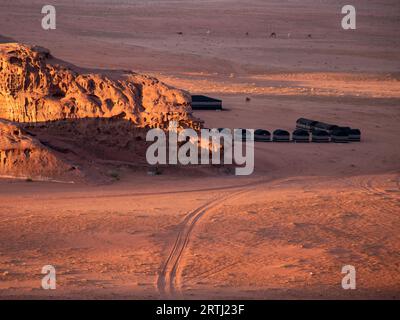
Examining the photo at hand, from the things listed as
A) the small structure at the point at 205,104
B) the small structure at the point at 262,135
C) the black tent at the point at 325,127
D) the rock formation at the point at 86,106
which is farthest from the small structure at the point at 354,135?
the rock formation at the point at 86,106

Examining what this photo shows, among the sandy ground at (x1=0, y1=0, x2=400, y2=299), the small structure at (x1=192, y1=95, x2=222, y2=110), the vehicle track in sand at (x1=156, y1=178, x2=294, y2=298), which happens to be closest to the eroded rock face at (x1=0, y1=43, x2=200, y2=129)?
the sandy ground at (x1=0, y1=0, x2=400, y2=299)

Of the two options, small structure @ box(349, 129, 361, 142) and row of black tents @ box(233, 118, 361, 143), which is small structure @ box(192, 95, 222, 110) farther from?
small structure @ box(349, 129, 361, 142)

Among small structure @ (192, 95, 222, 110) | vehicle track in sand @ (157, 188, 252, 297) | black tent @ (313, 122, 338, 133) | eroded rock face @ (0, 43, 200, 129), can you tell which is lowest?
vehicle track in sand @ (157, 188, 252, 297)

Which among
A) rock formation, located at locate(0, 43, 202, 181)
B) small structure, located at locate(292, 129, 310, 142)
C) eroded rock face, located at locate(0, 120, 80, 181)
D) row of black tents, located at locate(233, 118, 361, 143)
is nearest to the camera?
eroded rock face, located at locate(0, 120, 80, 181)

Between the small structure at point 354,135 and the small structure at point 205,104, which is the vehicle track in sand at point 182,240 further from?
the small structure at point 205,104

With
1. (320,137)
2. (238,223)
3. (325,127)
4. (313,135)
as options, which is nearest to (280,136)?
(313,135)

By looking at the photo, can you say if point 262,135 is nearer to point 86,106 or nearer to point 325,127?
point 325,127

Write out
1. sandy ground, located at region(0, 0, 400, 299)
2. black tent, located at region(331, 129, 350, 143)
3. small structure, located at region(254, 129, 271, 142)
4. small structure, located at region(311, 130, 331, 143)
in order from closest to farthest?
1. sandy ground, located at region(0, 0, 400, 299)
2. small structure, located at region(254, 129, 271, 142)
3. small structure, located at region(311, 130, 331, 143)
4. black tent, located at region(331, 129, 350, 143)
